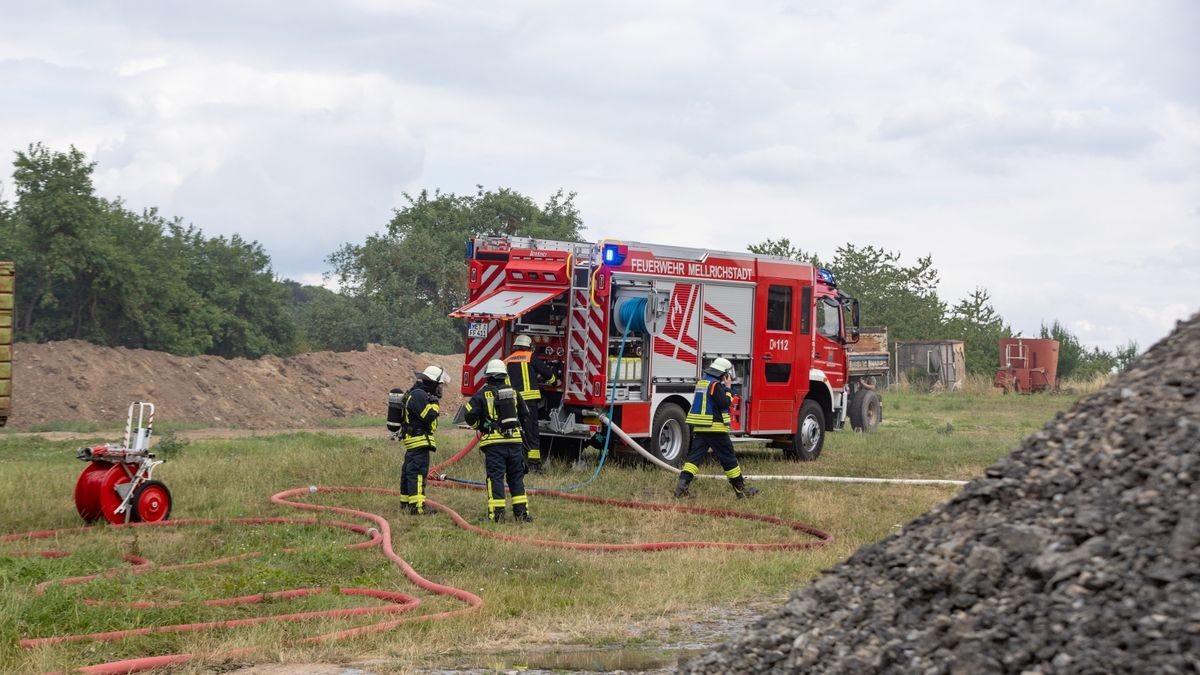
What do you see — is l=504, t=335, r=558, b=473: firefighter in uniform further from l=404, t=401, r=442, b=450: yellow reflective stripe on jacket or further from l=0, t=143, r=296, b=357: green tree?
l=0, t=143, r=296, b=357: green tree

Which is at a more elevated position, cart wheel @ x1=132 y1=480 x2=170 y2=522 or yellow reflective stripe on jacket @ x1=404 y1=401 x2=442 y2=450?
yellow reflective stripe on jacket @ x1=404 y1=401 x2=442 y2=450

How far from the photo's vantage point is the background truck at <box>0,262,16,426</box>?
1091cm

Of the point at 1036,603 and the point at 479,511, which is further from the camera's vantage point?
the point at 479,511

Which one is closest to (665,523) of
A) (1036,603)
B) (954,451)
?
(1036,603)

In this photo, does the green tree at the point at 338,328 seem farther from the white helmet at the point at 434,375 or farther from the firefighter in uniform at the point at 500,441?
the firefighter in uniform at the point at 500,441

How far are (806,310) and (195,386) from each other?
1818 cm

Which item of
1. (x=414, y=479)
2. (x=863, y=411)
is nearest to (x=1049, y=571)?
(x=414, y=479)

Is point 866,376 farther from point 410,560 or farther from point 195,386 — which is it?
point 410,560

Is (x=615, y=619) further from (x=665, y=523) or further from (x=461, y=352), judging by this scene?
(x=461, y=352)

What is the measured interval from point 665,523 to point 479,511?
194 centimetres

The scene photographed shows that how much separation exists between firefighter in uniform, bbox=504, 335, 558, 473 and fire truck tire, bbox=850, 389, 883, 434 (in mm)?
11094

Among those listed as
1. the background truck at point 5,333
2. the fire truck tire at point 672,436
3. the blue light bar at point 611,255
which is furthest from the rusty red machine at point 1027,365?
the background truck at point 5,333

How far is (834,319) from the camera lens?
19.5 meters

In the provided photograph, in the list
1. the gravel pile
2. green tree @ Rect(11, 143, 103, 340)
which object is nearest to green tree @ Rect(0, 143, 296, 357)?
green tree @ Rect(11, 143, 103, 340)
